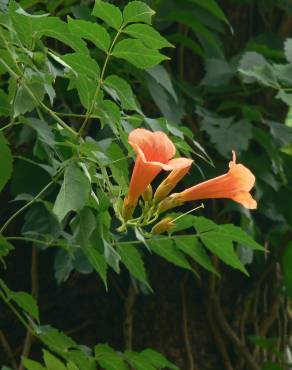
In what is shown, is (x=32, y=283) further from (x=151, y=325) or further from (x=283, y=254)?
(x=283, y=254)

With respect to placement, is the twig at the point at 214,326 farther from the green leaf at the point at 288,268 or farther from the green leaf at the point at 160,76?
the green leaf at the point at 160,76

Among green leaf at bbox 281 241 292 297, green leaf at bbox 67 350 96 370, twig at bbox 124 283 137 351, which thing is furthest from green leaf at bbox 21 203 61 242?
green leaf at bbox 281 241 292 297

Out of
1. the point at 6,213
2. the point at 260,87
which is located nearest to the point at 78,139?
the point at 6,213

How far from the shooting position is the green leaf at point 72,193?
1237mm

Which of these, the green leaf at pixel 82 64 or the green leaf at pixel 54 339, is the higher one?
the green leaf at pixel 82 64

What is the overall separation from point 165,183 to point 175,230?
→ 1.41 feet

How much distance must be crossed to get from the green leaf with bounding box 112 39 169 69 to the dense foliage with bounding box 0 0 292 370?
146 mm

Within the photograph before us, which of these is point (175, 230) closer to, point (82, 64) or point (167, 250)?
point (167, 250)

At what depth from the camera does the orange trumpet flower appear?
1176mm

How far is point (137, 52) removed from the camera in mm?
1394

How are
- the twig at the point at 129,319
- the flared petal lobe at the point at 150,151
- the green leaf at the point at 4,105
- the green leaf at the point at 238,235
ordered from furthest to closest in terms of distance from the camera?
1. the twig at the point at 129,319
2. the green leaf at the point at 238,235
3. the green leaf at the point at 4,105
4. the flared petal lobe at the point at 150,151

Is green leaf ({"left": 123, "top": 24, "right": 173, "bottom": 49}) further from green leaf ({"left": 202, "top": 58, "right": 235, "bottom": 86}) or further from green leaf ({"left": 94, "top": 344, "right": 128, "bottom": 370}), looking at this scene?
green leaf ({"left": 202, "top": 58, "right": 235, "bottom": 86})

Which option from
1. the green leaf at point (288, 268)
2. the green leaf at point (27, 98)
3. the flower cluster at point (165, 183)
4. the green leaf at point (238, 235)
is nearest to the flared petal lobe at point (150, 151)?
the flower cluster at point (165, 183)

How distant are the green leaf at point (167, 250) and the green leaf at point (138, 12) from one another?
0.58 meters
